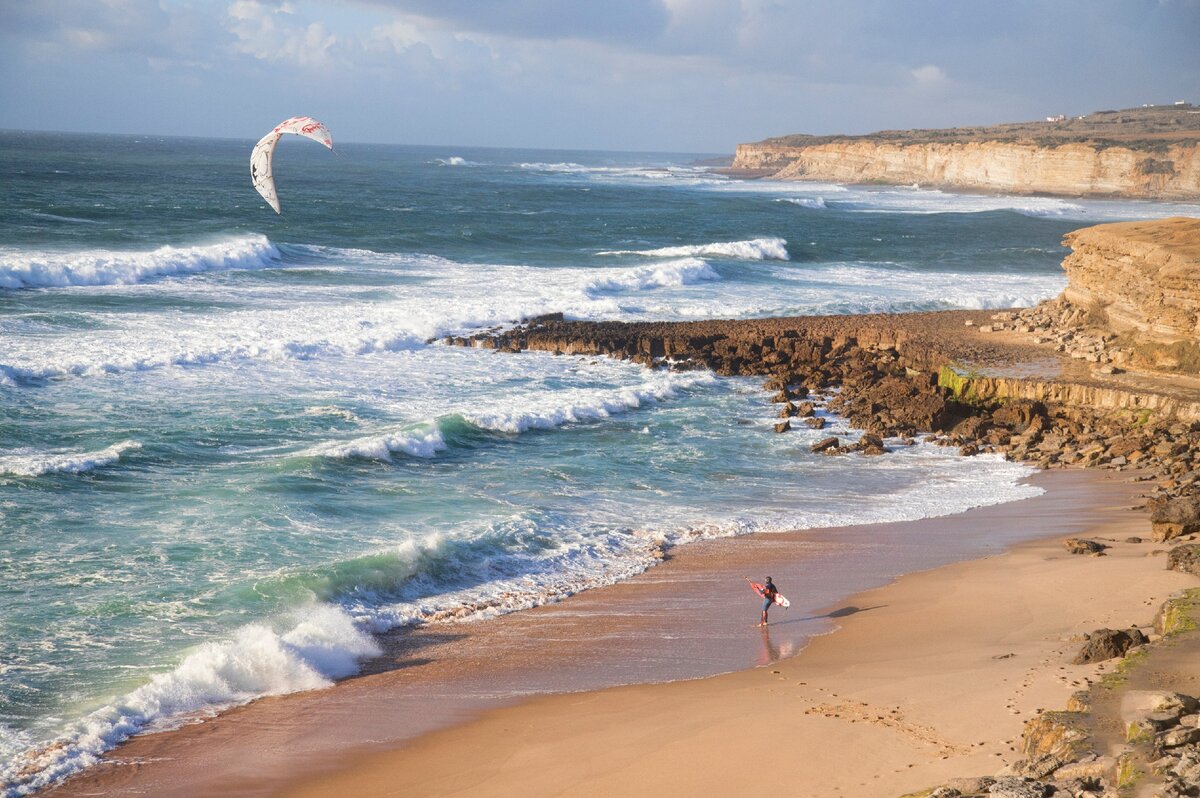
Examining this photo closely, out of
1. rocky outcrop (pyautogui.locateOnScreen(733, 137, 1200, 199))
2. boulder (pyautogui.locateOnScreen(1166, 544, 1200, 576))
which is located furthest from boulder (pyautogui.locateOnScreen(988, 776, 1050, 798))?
rocky outcrop (pyautogui.locateOnScreen(733, 137, 1200, 199))

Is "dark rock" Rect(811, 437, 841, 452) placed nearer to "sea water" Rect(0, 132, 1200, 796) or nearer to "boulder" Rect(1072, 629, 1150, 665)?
"sea water" Rect(0, 132, 1200, 796)

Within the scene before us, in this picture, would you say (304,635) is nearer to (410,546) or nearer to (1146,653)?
(410,546)

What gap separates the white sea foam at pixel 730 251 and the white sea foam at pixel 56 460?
1139 inches

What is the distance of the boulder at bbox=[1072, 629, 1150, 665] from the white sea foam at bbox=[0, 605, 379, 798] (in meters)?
6.02

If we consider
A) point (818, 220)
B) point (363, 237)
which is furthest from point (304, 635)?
point (818, 220)

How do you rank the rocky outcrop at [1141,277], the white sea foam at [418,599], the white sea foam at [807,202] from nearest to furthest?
the white sea foam at [418,599]
the rocky outcrop at [1141,277]
the white sea foam at [807,202]

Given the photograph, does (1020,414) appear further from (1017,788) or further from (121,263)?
(121,263)

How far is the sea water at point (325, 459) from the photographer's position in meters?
9.85

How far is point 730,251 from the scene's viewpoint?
4397 centimetres

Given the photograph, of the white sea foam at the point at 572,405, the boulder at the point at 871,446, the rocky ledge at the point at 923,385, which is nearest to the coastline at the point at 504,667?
the rocky ledge at the point at 923,385

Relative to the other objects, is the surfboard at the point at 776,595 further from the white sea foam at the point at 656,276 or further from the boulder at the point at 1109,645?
the white sea foam at the point at 656,276

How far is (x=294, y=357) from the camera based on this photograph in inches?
884

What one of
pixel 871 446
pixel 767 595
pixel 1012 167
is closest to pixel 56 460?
pixel 767 595

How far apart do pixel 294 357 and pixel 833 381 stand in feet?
35.8
